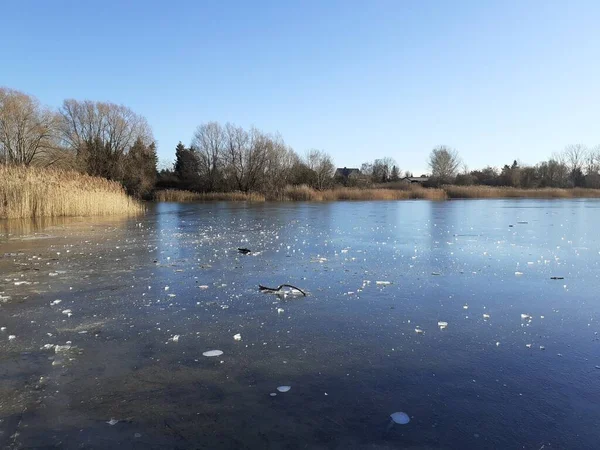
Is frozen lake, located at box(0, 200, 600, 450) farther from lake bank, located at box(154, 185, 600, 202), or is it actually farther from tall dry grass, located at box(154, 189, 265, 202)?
tall dry grass, located at box(154, 189, 265, 202)

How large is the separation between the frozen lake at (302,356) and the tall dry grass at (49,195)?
11251 mm

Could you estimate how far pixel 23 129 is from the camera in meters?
30.0

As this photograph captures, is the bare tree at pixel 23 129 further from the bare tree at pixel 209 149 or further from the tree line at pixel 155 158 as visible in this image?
the bare tree at pixel 209 149

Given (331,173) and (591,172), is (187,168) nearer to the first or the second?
(331,173)

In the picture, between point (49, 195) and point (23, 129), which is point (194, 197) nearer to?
point (23, 129)

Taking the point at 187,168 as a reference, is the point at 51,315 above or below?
below

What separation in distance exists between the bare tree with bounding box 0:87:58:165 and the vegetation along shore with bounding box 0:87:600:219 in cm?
6

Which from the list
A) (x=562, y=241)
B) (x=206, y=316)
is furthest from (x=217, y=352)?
(x=562, y=241)

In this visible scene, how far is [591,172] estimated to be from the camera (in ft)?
204

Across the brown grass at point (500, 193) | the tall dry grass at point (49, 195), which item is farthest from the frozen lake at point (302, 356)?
the brown grass at point (500, 193)

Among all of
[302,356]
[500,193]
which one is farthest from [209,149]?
[302,356]

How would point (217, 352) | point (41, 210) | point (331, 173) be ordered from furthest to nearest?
1. point (331, 173)
2. point (41, 210)
3. point (217, 352)

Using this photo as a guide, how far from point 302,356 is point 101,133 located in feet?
144

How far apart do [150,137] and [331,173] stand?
20226 millimetres
